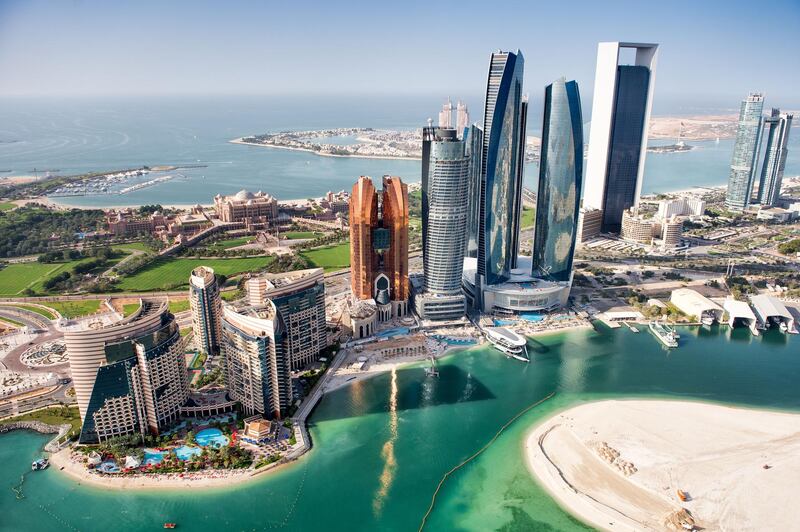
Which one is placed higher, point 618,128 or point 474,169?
point 618,128

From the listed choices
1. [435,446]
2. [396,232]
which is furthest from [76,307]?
[435,446]

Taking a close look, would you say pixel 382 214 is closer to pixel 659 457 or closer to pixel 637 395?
pixel 637 395

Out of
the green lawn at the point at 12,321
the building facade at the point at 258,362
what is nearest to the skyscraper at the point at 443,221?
the building facade at the point at 258,362

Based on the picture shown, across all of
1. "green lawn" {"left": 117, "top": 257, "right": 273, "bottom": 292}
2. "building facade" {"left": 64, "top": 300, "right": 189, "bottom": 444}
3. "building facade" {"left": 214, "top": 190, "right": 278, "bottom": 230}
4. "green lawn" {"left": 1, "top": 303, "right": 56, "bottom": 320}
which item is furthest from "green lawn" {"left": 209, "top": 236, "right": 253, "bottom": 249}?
"building facade" {"left": 64, "top": 300, "right": 189, "bottom": 444}

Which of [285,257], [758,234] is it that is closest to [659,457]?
[285,257]

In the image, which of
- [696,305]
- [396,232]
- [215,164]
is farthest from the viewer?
[215,164]

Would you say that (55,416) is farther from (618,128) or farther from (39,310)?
(618,128)

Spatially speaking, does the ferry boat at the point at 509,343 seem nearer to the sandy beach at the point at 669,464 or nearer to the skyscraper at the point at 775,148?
the sandy beach at the point at 669,464
